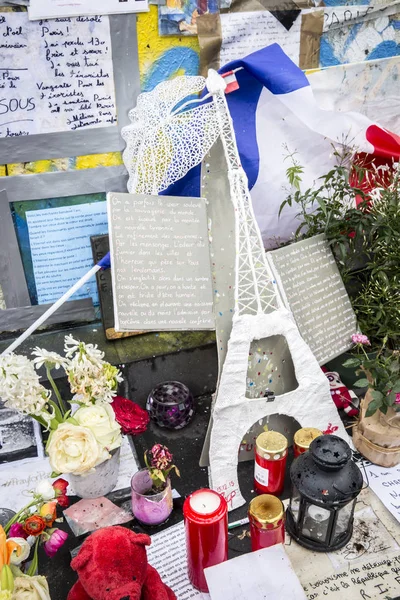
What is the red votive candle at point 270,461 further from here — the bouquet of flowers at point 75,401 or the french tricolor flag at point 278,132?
the french tricolor flag at point 278,132

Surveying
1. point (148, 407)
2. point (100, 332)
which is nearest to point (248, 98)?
point (100, 332)

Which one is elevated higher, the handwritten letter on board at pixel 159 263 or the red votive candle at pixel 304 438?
the handwritten letter on board at pixel 159 263

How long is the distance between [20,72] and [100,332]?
79 centimetres

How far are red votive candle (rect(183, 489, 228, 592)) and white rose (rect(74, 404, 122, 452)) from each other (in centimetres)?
22

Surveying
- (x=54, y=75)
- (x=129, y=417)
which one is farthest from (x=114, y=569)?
(x=54, y=75)

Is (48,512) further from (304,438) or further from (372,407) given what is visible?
(372,407)

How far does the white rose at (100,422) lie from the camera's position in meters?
1.13

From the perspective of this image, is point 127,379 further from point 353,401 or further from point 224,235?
point 353,401

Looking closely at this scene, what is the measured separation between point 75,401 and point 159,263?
37 centimetres

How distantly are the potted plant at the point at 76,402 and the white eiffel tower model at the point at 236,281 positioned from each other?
0.29 m

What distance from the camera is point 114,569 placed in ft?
3.05

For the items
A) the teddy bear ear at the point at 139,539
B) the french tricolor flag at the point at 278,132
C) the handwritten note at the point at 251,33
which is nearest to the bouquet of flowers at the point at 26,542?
the teddy bear ear at the point at 139,539

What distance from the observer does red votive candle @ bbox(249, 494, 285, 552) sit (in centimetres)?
108

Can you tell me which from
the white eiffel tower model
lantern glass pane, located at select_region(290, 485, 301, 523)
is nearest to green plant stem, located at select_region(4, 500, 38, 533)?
the white eiffel tower model
